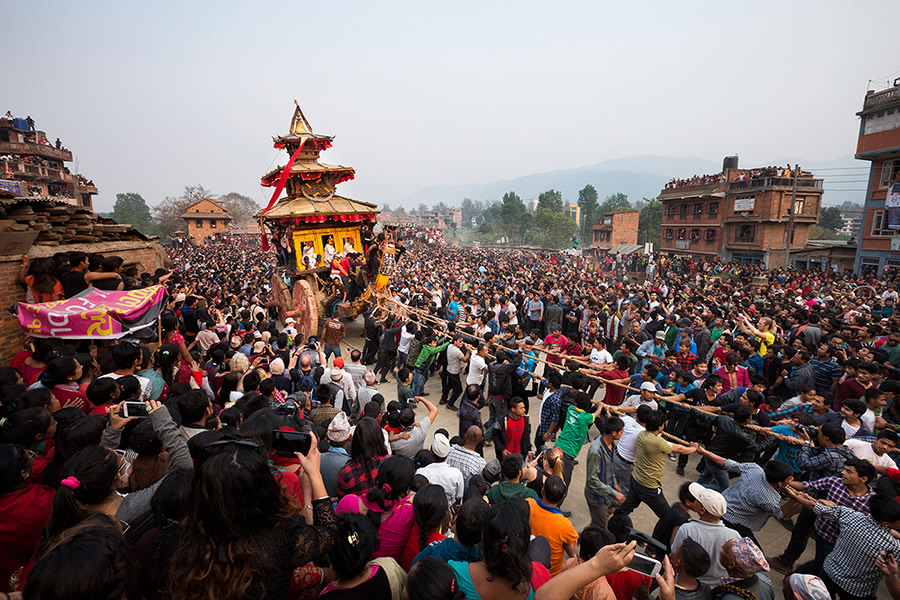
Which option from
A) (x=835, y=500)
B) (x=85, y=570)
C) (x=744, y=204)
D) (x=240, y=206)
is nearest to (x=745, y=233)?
(x=744, y=204)

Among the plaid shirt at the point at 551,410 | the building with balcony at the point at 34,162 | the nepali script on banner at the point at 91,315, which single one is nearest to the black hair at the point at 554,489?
the plaid shirt at the point at 551,410

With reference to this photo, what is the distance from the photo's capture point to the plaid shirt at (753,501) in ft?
12.4

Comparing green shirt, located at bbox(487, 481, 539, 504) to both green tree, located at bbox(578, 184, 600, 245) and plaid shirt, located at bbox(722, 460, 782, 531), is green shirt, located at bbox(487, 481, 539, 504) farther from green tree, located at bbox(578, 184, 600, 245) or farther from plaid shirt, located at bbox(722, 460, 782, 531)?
green tree, located at bbox(578, 184, 600, 245)

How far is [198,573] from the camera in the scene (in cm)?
163

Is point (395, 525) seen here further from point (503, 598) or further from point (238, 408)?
point (238, 408)

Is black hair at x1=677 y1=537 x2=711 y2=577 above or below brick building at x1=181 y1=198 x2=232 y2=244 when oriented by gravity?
below

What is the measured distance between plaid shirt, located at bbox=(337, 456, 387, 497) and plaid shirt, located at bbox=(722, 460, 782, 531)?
337 centimetres

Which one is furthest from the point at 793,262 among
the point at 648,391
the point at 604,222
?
the point at 648,391

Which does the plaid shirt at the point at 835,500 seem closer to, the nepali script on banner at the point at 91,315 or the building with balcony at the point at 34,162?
the nepali script on banner at the point at 91,315

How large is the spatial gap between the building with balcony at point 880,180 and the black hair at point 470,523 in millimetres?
27279

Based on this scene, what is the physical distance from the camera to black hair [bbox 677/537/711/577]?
2.67 metres

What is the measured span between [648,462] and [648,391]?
1183mm

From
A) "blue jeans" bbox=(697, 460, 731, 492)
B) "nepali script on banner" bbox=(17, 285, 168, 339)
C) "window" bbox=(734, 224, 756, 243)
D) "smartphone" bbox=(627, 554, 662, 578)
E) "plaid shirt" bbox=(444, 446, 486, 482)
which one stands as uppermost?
"window" bbox=(734, 224, 756, 243)

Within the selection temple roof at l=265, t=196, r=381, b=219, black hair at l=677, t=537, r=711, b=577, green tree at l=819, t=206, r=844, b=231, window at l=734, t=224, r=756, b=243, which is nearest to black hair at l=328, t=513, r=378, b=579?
black hair at l=677, t=537, r=711, b=577
